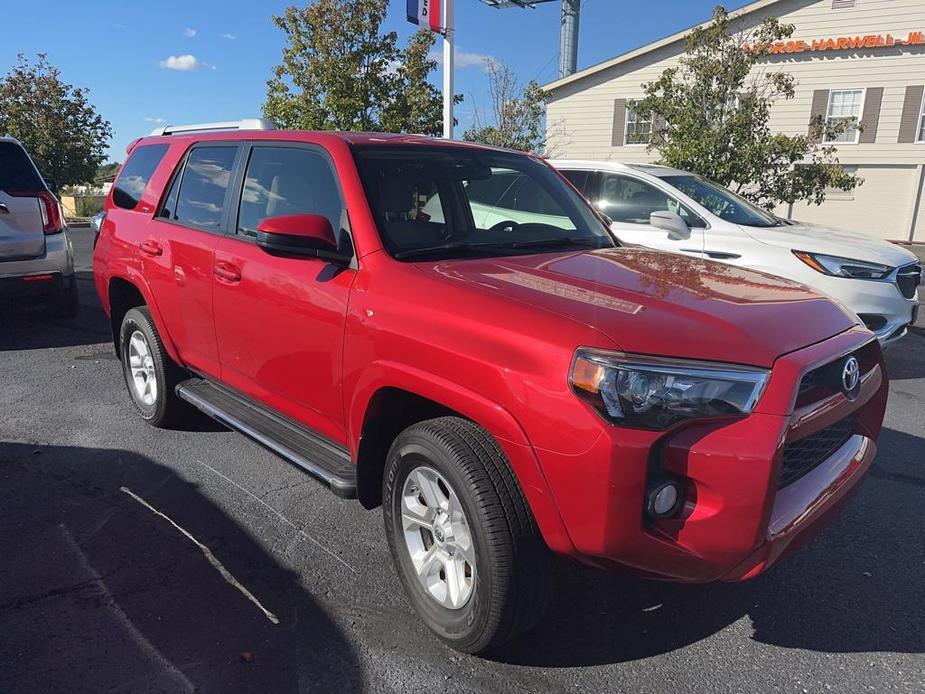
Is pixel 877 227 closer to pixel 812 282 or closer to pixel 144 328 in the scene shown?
pixel 812 282

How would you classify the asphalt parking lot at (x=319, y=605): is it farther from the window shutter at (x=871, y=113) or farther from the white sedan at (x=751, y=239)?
the window shutter at (x=871, y=113)

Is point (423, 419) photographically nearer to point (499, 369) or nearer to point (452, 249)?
point (499, 369)

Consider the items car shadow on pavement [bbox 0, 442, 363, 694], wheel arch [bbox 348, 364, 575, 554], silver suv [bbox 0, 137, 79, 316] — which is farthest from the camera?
silver suv [bbox 0, 137, 79, 316]

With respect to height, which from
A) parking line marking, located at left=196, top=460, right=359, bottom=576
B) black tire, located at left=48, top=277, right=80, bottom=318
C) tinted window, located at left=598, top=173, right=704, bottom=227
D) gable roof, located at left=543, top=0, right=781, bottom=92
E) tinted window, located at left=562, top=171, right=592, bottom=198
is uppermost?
gable roof, located at left=543, top=0, right=781, bottom=92

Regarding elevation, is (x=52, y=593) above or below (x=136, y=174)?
below

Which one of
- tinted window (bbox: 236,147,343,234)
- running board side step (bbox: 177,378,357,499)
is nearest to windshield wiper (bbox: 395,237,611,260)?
tinted window (bbox: 236,147,343,234)

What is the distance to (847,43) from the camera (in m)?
20.2

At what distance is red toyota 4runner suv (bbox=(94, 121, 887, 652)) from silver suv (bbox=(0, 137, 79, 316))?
374 centimetres

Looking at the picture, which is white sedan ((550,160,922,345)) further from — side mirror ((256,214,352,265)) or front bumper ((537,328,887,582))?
front bumper ((537,328,887,582))

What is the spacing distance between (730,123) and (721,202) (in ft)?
17.1

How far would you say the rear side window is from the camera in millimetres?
7004

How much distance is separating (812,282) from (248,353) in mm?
4935

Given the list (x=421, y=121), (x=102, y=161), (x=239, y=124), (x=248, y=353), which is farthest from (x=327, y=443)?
(x=102, y=161)

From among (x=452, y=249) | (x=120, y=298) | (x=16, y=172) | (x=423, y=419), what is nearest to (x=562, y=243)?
(x=452, y=249)
